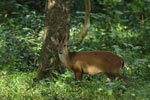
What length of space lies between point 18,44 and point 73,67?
2514 mm

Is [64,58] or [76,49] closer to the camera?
[64,58]

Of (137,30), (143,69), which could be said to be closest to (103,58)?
(143,69)

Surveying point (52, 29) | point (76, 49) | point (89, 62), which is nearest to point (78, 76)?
point (89, 62)

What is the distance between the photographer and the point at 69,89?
22.9 feet

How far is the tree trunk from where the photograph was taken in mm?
7379

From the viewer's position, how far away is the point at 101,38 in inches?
438

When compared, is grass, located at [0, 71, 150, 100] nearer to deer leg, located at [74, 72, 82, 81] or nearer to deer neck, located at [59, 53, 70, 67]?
deer leg, located at [74, 72, 82, 81]

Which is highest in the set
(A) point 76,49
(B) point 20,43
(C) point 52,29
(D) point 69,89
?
(C) point 52,29

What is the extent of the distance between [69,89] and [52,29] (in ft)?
4.03

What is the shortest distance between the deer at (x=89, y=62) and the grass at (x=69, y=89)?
0.21 meters

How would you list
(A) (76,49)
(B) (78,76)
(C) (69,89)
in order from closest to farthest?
(C) (69,89), (B) (78,76), (A) (76,49)

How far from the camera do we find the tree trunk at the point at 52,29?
7.38 m

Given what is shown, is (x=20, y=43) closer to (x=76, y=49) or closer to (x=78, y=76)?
(x=76, y=49)

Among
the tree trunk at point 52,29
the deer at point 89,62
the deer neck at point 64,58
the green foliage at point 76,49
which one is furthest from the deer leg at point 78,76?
the tree trunk at point 52,29
